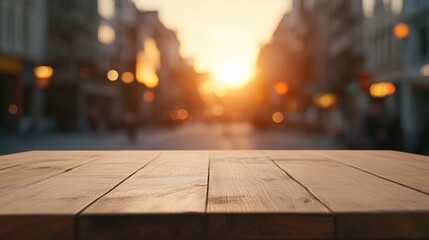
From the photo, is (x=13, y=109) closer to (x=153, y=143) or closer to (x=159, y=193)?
(x=153, y=143)

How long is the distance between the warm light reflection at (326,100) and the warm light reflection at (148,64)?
65.3 feet

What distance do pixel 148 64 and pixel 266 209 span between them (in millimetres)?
58899

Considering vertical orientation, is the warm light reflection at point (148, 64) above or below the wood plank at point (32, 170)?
above

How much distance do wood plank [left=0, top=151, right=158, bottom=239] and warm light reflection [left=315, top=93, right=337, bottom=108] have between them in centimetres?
3636

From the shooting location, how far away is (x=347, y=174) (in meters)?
2.16

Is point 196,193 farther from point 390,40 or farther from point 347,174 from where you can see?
point 390,40

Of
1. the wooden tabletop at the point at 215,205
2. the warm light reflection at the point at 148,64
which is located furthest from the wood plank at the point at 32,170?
the warm light reflection at the point at 148,64

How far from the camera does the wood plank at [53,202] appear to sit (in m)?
1.30

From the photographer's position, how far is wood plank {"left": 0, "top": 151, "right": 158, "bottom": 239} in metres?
1.30

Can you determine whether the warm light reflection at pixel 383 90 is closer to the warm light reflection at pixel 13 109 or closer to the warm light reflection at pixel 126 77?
the warm light reflection at pixel 13 109

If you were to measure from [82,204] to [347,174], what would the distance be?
1.20 metres

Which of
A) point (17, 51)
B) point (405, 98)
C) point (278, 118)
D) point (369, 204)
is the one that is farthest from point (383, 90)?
point (369, 204)

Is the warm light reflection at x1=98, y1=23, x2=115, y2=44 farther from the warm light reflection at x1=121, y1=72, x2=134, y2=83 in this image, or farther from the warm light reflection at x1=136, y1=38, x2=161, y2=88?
the warm light reflection at x1=136, y1=38, x2=161, y2=88
